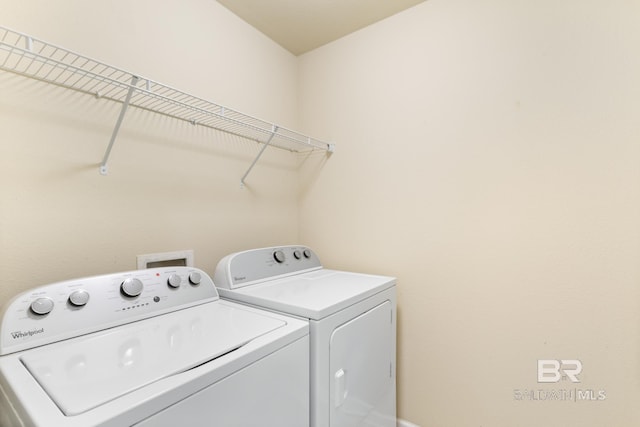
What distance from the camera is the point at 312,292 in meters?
1.30

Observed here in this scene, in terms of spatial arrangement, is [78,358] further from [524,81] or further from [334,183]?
[524,81]

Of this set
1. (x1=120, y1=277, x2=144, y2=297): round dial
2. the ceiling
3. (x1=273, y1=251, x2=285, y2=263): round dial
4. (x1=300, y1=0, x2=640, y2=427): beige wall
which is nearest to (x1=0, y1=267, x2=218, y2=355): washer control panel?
(x1=120, y1=277, x2=144, y2=297): round dial

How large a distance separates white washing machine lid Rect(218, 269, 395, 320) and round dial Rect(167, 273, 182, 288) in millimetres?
224

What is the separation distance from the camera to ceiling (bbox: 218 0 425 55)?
1.68 metres

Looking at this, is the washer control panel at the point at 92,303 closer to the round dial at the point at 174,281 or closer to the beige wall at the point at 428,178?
the round dial at the point at 174,281

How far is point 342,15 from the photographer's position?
5.84 ft

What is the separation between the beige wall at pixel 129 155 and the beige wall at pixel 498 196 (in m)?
0.69

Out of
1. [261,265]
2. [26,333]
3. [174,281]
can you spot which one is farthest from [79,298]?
[261,265]

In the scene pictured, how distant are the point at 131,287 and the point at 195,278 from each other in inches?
9.6

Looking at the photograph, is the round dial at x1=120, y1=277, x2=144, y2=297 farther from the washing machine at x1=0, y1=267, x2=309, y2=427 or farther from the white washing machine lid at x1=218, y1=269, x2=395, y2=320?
the white washing machine lid at x1=218, y1=269, x2=395, y2=320

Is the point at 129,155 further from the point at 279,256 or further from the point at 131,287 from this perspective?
the point at 279,256

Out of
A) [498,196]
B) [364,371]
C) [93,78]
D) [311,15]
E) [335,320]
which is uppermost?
[311,15]

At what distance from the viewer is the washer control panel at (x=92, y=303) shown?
2.68 feet

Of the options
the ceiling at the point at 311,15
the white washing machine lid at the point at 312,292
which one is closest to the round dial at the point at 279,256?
the white washing machine lid at the point at 312,292
